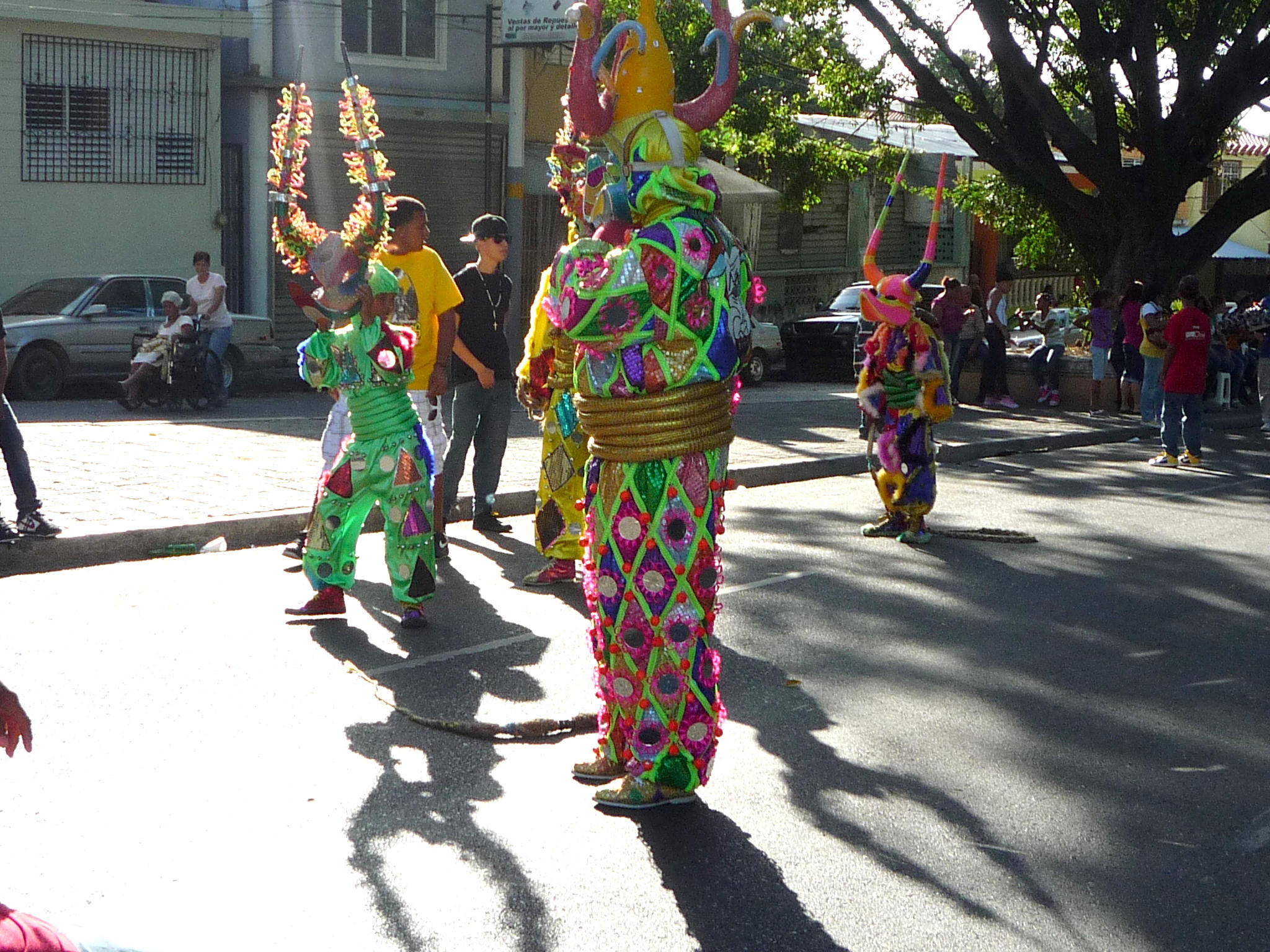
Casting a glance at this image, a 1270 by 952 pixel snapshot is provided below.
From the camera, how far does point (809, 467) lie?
1312cm

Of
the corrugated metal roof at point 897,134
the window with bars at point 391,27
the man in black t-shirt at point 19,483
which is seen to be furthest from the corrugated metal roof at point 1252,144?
the man in black t-shirt at point 19,483

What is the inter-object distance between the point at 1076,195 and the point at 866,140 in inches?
460

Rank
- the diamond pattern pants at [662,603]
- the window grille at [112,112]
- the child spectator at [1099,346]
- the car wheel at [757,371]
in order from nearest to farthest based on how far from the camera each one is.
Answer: the diamond pattern pants at [662,603] → the child spectator at [1099,346] → the window grille at [112,112] → the car wheel at [757,371]

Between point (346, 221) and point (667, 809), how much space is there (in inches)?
127

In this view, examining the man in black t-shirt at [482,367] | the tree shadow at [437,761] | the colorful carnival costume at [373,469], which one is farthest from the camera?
the man in black t-shirt at [482,367]

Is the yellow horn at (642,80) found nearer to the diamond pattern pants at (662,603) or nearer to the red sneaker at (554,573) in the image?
the diamond pattern pants at (662,603)

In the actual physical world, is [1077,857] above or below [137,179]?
below

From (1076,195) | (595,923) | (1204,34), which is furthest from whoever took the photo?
(1076,195)

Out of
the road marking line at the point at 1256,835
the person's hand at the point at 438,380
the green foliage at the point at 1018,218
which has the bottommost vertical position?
the road marking line at the point at 1256,835

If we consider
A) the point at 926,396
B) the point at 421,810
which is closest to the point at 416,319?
the point at 926,396

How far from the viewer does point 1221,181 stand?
50.3 metres

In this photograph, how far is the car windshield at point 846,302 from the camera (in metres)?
25.8

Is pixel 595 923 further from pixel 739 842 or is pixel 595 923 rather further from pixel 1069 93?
pixel 1069 93

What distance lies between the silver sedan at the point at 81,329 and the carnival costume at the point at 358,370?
37.1ft
